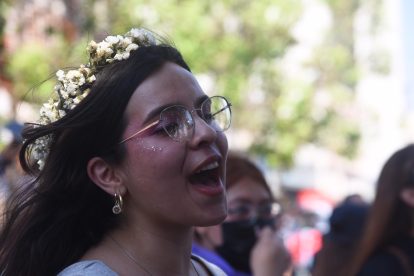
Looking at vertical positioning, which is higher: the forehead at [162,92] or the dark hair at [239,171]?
the forehead at [162,92]

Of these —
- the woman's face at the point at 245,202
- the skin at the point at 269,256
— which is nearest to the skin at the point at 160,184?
the skin at the point at 269,256

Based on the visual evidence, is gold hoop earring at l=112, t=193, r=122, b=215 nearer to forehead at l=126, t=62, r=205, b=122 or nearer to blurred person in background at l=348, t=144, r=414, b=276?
forehead at l=126, t=62, r=205, b=122

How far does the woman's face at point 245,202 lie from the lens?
4355 mm

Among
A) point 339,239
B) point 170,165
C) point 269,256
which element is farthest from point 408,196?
point 170,165

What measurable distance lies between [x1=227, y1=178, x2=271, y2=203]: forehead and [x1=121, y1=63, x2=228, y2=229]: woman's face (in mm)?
2078

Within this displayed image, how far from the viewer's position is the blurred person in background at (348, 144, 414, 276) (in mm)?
3799

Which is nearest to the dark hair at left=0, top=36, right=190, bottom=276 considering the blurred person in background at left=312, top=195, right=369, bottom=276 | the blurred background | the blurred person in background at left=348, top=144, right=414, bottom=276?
the blurred person in background at left=348, top=144, right=414, bottom=276

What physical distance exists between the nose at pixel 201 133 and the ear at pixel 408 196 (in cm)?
196

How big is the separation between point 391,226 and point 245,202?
774 millimetres

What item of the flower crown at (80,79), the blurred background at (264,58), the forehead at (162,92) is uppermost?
the flower crown at (80,79)

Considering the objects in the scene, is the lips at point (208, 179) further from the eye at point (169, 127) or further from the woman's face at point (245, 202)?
the woman's face at point (245, 202)

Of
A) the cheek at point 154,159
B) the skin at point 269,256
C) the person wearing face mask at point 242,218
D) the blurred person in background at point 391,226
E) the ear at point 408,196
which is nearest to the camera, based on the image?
the cheek at point 154,159

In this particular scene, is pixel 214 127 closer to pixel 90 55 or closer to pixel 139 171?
pixel 139 171

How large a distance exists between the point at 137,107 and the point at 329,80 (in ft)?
78.0
